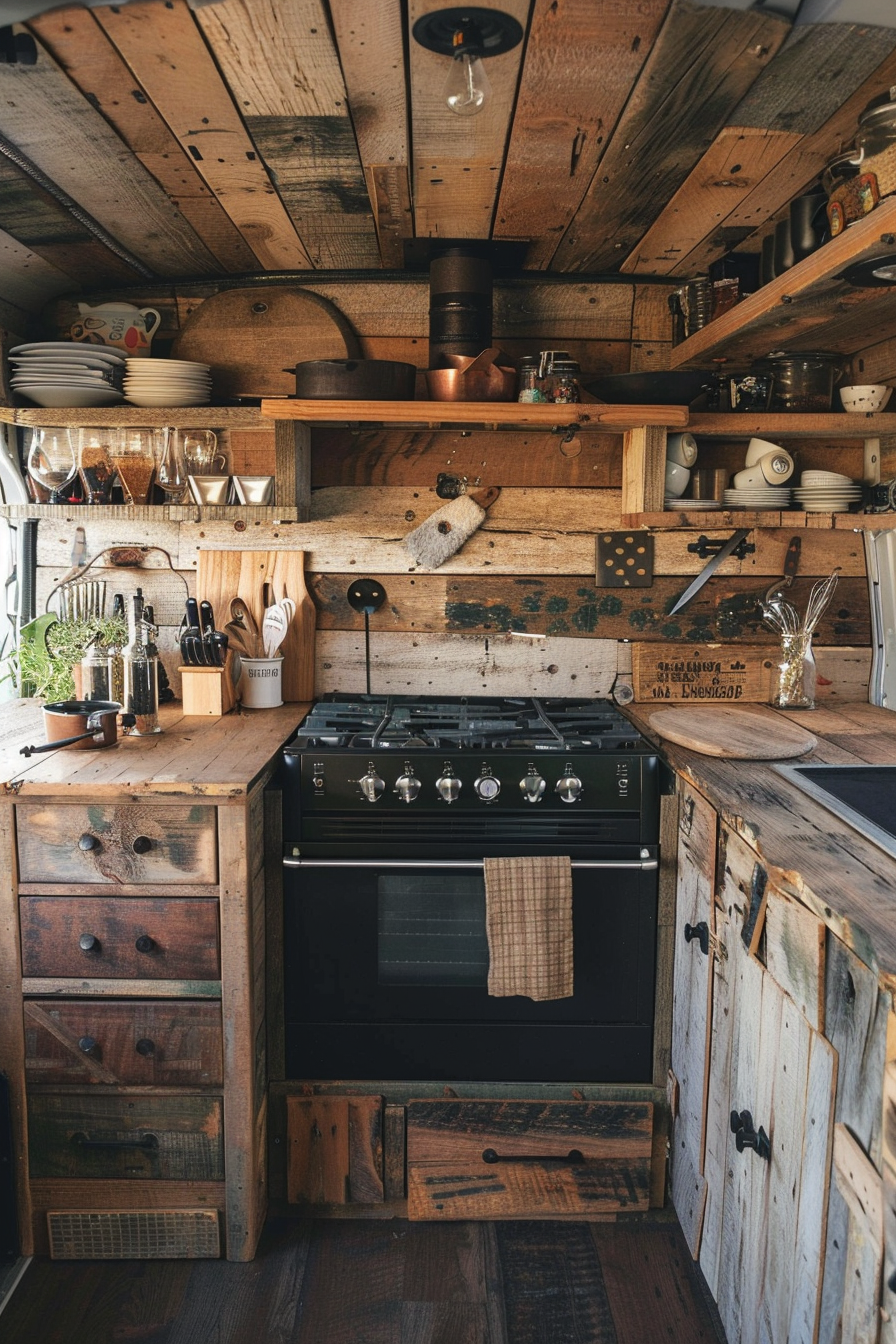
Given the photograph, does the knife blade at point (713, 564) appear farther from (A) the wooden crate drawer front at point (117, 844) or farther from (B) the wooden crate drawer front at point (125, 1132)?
(B) the wooden crate drawer front at point (125, 1132)

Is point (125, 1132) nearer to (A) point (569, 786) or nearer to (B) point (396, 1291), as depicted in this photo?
(B) point (396, 1291)

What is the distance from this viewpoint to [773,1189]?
158 centimetres

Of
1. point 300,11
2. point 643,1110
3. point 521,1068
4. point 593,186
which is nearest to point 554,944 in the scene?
point 521,1068

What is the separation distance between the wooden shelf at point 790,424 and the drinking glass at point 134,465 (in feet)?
4.67

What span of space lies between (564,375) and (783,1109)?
1714mm

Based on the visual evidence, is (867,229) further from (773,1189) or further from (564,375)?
(773,1189)

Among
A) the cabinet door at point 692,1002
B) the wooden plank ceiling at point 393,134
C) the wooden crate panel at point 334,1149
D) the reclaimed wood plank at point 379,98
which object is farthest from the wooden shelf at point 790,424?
the wooden crate panel at point 334,1149

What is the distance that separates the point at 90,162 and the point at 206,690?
1.23 meters

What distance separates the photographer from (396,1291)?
2.05 meters

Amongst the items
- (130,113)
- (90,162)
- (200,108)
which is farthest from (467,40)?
(90,162)

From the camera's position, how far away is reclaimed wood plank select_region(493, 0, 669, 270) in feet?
4.76

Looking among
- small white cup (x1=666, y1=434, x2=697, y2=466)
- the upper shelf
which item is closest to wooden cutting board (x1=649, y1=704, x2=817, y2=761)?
small white cup (x1=666, y1=434, x2=697, y2=466)

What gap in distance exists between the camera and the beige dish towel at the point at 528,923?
2.13 m

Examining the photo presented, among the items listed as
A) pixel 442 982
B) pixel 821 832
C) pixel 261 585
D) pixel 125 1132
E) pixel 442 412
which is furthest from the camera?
pixel 261 585
